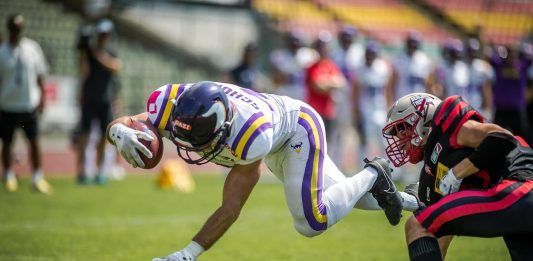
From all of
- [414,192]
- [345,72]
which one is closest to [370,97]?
[345,72]

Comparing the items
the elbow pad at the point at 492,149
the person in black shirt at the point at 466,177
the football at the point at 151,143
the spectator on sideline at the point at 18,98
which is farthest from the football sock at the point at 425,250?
the spectator on sideline at the point at 18,98

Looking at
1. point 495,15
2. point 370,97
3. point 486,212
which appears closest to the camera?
point 486,212

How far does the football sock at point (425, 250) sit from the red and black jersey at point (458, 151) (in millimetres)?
495

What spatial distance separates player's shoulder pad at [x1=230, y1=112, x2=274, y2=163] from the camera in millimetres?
4645

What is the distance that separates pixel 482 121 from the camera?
14.7ft

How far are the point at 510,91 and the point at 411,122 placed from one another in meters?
7.32

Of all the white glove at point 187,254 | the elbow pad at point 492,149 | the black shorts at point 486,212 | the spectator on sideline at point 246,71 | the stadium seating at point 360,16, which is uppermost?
the elbow pad at point 492,149

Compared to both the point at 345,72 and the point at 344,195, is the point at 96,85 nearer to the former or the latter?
the point at 345,72

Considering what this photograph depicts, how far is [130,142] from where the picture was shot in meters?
4.54

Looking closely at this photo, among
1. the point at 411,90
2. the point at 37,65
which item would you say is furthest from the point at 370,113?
the point at 37,65

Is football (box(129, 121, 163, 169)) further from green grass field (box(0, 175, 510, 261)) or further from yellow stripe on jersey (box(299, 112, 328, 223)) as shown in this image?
green grass field (box(0, 175, 510, 261))

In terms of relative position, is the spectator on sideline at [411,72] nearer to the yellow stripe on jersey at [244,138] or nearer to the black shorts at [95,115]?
the black shorts at [95,115]

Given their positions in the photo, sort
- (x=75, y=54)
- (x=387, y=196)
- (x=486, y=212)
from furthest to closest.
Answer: (x=75, y=54) → (x=387, y=196) → (x=486, y=212)

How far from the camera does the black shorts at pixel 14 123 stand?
10148 mm
